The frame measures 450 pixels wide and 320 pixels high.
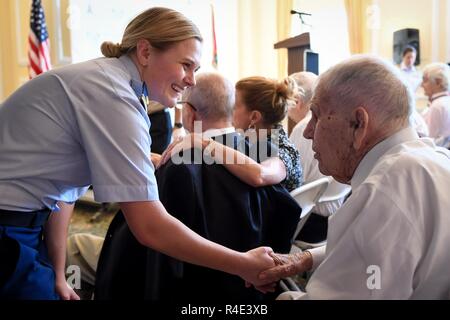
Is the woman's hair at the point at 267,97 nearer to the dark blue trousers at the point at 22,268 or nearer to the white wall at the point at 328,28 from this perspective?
the dark blue trousers at the point at 22,268

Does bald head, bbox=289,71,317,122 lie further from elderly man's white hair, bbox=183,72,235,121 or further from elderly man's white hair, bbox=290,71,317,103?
elderly man's white hair, bbox=183,72,235,121

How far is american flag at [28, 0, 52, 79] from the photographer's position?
493cm

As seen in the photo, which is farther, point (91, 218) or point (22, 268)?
point (91, 218)

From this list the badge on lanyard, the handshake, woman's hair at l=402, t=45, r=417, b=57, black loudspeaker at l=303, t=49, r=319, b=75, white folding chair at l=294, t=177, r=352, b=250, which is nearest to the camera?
the badge on lanyard

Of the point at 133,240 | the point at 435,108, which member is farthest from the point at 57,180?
the point at 435,108

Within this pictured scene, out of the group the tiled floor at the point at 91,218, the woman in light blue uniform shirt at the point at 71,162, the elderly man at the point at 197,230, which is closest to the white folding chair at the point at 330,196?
the elderly man at the point at 197,230

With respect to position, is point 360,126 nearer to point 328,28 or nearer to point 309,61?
A: point 309,61

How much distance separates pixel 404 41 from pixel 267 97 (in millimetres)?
5368

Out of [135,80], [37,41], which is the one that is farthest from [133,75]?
[37,41]

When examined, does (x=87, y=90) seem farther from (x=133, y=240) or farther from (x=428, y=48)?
(x=428, y=48)

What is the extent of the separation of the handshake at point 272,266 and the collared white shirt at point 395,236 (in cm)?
35

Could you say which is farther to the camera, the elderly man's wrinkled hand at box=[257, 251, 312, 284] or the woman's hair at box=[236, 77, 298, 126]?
the woman's hair at box=[236, 77, 298, 126]

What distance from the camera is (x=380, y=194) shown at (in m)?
0.87

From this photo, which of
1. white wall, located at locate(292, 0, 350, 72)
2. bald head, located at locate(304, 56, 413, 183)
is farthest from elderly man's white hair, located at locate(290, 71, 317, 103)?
white wall, located at locate(292, 0, 350, 72)
